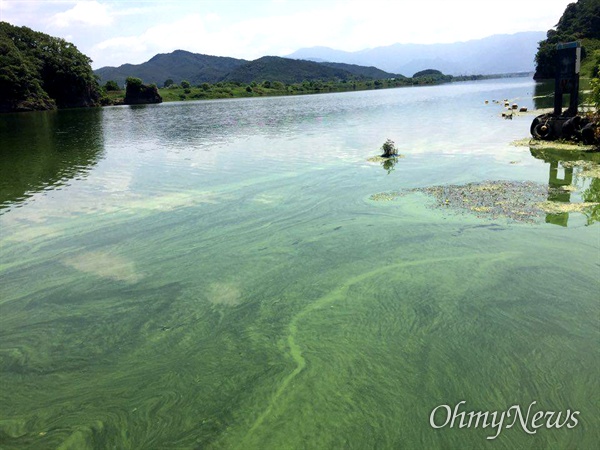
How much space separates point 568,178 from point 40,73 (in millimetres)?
106419

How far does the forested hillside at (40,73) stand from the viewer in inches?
3132

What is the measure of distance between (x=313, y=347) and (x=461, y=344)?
2.19 meters

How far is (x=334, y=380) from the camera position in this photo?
5453mm

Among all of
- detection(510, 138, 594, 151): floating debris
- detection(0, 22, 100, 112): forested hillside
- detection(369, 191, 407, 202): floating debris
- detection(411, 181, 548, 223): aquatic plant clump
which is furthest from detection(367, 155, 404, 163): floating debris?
detection(0, 22, 100, 112): forested hillside

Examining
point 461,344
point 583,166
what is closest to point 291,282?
point 461,344

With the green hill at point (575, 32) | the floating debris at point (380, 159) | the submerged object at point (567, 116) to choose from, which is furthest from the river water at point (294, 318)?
the green hill at point (575, 32)

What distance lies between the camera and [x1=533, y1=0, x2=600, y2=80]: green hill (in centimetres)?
9804

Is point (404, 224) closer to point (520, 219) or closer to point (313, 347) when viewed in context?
point (520, 219)

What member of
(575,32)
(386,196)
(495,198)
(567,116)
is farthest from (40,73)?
(575,32)

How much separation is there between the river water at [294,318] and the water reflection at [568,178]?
136 mm

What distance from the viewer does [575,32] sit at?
103062 mm

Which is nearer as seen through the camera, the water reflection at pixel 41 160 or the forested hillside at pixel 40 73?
the water reflection at pixel 41 160

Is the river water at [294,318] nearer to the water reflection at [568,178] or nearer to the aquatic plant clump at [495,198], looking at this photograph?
the water reflection at [568,178]

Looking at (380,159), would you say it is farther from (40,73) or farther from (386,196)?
(40,73)
